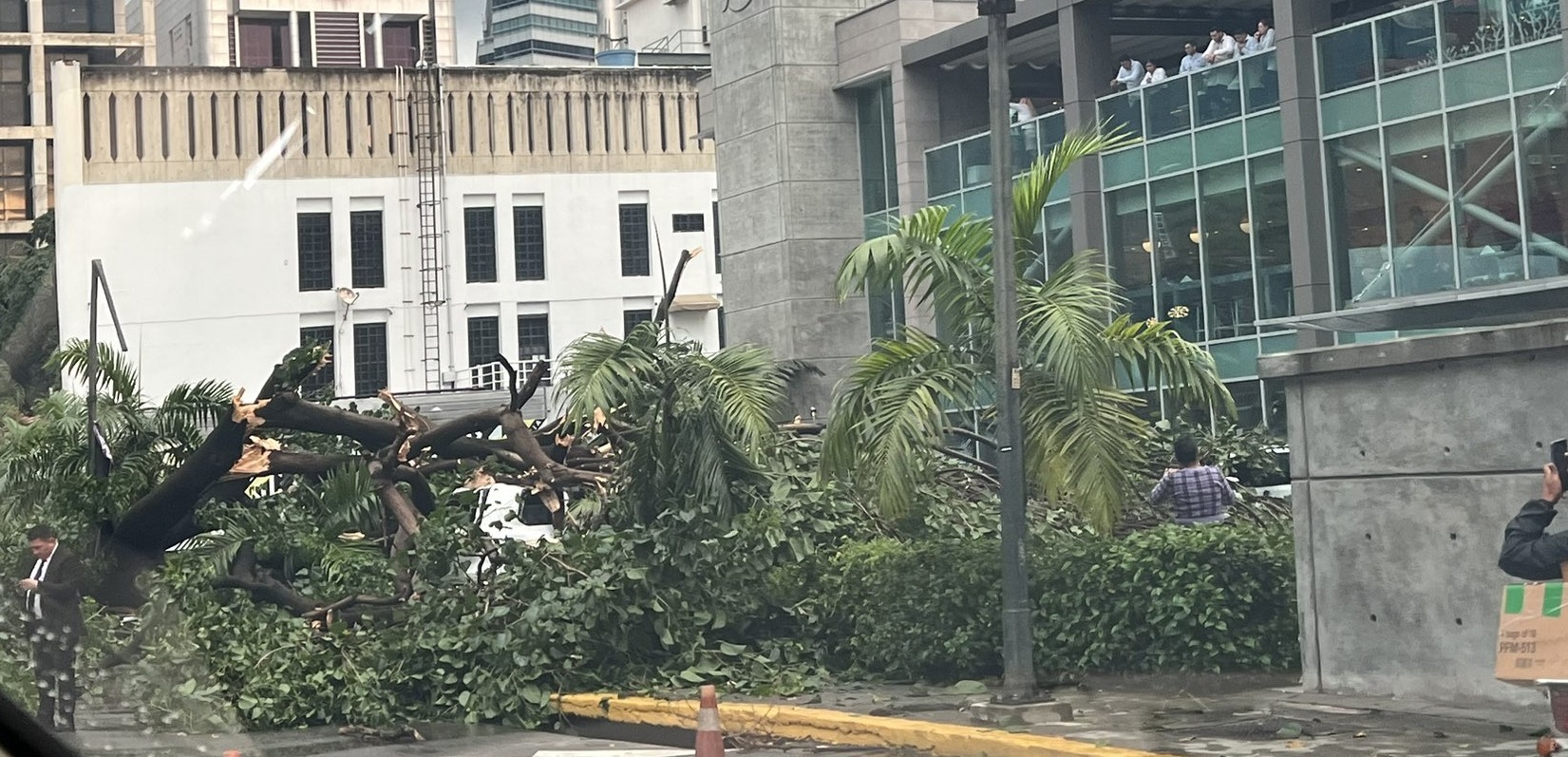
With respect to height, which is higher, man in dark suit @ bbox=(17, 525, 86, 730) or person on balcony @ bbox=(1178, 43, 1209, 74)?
person on balcony @ bbox=(1178, 43, 1209, 74)

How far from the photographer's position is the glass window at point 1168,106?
28.6 meters

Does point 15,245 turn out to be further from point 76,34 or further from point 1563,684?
point 1563,684

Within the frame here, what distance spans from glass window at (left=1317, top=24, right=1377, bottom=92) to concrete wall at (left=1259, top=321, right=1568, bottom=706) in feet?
48.2

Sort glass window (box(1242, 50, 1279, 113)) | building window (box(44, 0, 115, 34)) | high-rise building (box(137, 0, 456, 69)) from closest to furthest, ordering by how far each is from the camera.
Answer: glass window (box(1242, 50, 1279, 113)) < high-rise building (box(137, 0, 456, 69)) < building window (box(44, 0, 115, 34))

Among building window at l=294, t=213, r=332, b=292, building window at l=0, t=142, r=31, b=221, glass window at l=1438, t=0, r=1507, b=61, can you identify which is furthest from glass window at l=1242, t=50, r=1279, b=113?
building window at l=0, t=142, r=31, b=221

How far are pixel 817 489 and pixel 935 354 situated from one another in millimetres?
2020

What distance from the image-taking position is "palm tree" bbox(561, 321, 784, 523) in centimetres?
1440

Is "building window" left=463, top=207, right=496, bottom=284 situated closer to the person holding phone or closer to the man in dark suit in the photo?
the man in dark suit

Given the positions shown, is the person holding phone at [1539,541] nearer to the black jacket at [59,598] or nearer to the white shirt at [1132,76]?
the black jacket at [59,598]

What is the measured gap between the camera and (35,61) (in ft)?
245

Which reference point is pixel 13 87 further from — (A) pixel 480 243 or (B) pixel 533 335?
(B) pixel 533 335

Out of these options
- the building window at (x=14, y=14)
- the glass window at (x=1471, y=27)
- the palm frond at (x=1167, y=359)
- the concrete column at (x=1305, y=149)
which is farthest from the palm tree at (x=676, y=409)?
the building window at (x=14, y=14)

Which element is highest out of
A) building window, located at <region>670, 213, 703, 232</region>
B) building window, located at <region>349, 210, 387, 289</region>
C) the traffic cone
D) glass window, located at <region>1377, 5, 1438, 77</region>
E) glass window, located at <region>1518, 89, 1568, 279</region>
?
building window, located at <region>670, 213, 703, 232</region>

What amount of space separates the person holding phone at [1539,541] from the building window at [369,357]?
44430 millimetres
